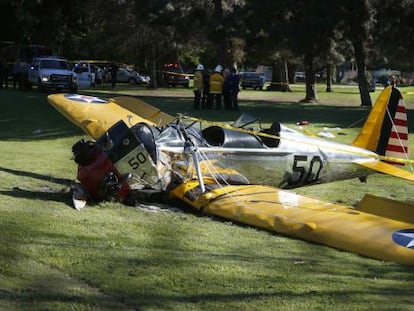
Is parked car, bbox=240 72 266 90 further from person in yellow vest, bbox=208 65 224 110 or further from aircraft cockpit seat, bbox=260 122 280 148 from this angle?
aircraft cockpit seat, bbox=260 122 280 148

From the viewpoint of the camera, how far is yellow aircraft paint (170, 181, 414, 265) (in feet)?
22.9

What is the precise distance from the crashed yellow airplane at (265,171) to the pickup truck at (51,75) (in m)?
25.3

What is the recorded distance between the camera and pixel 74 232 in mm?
7207

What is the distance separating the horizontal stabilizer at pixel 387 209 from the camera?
836 cm

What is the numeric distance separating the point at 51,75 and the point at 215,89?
12.0m

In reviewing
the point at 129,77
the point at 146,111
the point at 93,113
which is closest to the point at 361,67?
the point at 146,111

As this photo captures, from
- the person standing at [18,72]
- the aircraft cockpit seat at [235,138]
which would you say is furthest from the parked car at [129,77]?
the aircraft cockpit seat at [235,138]

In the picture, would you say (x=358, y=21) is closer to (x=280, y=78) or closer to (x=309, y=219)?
(x=309, y=219)

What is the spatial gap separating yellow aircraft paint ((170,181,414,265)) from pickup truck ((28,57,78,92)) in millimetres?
26305

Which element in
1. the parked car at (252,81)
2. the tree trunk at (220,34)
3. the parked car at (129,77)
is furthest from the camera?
the parked car at (252,81)

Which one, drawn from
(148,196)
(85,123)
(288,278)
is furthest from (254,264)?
(85,123)

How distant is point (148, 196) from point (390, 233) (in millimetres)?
3816

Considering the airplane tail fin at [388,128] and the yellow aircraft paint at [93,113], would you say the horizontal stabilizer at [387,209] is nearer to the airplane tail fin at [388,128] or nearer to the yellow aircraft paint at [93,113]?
the airplane tail fin at [388,128]

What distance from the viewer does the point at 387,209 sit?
8500 mm
